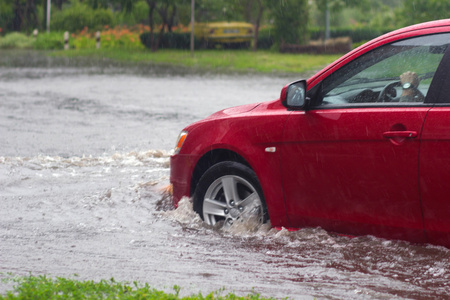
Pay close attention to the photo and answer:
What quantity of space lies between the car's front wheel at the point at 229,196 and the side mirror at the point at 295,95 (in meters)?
0.68

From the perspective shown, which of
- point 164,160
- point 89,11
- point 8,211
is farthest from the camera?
point 89,11

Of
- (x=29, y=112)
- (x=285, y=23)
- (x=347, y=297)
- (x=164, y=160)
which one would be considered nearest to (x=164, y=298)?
(x=347, y=297)

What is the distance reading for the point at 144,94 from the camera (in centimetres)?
1781

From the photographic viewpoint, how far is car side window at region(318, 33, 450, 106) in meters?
4.74

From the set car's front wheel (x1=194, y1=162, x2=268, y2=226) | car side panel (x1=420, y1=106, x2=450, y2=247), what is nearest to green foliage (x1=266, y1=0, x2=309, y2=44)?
car's front wheel (x1=194, y1=162, x2=268, y2=226)

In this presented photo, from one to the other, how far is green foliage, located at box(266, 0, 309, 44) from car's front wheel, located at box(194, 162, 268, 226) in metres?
33.7

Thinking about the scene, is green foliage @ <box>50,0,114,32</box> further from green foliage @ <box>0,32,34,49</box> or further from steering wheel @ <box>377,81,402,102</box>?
steering wheel @ <box>377,81,402,102</box>

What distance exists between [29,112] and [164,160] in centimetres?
563

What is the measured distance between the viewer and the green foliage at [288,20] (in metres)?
38.8

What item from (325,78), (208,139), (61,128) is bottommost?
(61,128)

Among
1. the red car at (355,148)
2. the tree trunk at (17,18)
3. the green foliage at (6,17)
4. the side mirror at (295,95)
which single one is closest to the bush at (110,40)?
the tree trunk at (17,18)

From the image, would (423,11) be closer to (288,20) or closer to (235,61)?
(288,20)

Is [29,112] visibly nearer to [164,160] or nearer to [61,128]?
[61,128]

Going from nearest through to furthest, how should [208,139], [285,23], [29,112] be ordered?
[208,139]
[29,112]
[285,23]
